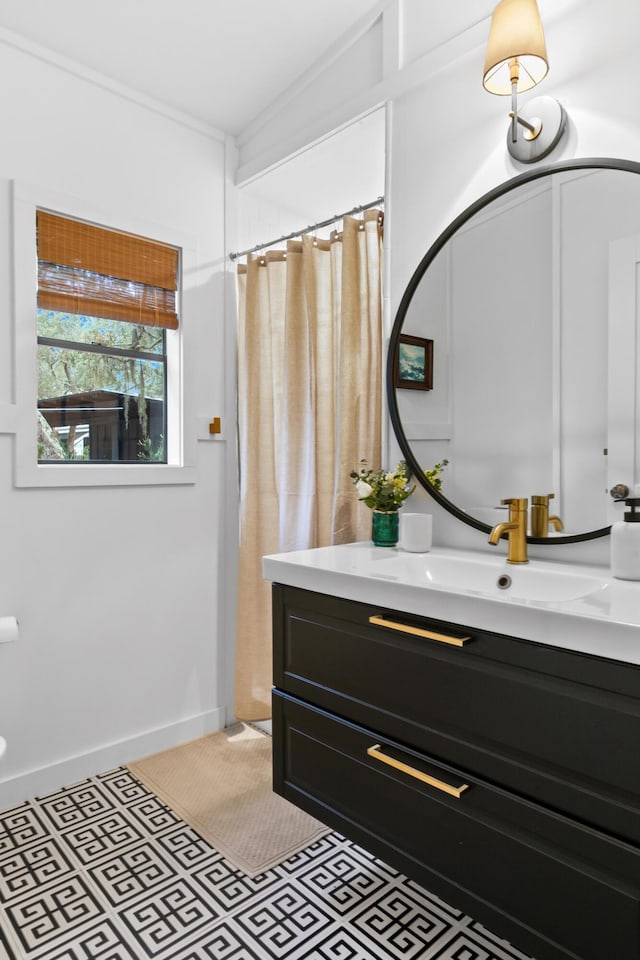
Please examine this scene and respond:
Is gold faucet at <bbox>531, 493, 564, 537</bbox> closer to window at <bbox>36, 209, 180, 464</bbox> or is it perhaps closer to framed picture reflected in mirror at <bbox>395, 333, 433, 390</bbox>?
framed picture reflected in mirror at <bbox>395, 333, 433, 390</bbox>

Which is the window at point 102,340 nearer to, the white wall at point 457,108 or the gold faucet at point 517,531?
the white wall at point 457,108

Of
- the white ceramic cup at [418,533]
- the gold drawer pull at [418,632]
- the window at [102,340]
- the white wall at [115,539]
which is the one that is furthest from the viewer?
the window at [102,340]

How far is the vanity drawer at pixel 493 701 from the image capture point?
42.6 inches

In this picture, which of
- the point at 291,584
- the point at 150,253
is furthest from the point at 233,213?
the point at 291,584

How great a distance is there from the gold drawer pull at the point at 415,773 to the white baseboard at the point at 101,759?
1.27 m

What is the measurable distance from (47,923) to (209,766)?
0.84 metres

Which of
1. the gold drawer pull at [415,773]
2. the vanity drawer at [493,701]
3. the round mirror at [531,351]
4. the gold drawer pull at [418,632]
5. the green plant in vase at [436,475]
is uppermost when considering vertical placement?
the round mirror at [531,351]

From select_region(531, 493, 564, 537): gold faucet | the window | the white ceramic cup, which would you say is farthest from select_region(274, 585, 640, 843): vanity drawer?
the window

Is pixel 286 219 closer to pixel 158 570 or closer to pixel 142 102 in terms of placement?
pixel 142 102

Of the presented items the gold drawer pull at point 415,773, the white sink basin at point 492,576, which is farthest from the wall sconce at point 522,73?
the gold drawer pull at point 415,773

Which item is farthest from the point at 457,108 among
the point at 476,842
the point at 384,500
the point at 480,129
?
the point at 476,842

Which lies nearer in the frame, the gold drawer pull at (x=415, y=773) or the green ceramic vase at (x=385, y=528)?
the gold drawer pull at (x=415, y=773)

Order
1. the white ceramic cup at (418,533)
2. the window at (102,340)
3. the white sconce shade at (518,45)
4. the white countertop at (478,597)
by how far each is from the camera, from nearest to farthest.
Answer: the white countertop at (478,597) → the white sconce shade at (518,45) → the white ceramic cup at (418,533) → the window at (102,340)

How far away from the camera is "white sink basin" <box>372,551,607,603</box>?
1456 mm
